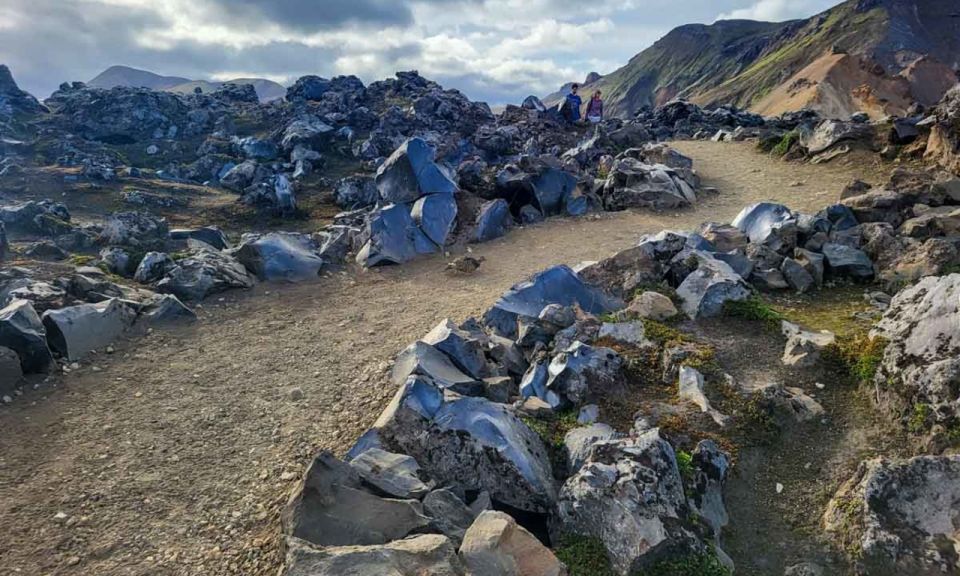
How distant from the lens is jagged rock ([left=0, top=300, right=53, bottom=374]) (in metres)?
7.33

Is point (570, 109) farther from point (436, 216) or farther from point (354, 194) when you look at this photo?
point (436, 216)

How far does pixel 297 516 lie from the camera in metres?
4.62

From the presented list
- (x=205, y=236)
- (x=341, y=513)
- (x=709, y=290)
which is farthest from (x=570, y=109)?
(x=341, y=513)

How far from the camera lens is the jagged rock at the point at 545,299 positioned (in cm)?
870

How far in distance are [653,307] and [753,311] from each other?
127 cm

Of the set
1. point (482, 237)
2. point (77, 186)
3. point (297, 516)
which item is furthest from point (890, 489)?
point (77, 186)

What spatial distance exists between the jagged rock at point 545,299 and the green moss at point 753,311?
1.56m

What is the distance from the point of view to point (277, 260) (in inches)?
455

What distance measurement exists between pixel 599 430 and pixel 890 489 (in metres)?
2.35

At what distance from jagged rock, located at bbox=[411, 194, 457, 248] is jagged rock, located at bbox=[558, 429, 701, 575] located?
8.74 metres

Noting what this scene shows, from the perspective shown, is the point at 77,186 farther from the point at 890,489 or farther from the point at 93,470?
the point at 890,489

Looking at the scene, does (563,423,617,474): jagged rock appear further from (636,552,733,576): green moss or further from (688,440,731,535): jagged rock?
(636,552,733,576): green moss

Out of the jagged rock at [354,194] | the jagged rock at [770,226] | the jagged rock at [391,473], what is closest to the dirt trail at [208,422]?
the jagged rock at [391,473]

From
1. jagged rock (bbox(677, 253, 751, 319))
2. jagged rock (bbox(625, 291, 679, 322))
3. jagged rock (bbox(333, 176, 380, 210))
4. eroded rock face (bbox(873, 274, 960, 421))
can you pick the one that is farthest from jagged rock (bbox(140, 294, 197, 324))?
jagged rock (bbox(333, 176, 380, 210))
